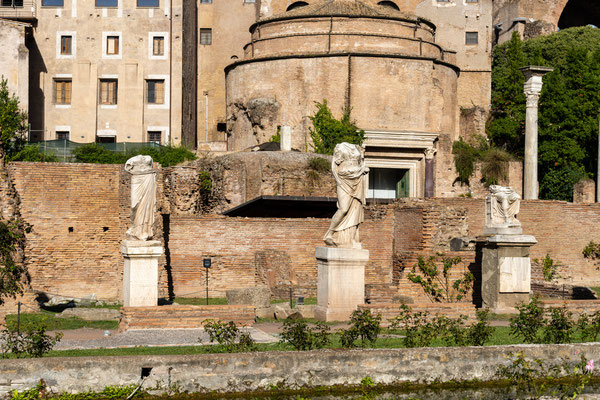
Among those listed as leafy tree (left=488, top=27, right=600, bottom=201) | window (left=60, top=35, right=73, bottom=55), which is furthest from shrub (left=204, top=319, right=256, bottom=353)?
window (left=60, top=35, right=73, bottom=55)

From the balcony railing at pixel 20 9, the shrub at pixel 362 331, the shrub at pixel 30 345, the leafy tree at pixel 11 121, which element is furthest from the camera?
the balcony railing at pixel 20 9

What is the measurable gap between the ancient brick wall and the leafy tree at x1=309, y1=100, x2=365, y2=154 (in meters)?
12.5

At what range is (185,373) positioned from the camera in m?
12.5

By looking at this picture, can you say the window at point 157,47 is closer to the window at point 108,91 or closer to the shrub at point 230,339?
the window at point 108,91

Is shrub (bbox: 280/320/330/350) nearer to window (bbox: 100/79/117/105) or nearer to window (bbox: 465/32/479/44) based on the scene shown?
window (bbox: 100/79/117/105)

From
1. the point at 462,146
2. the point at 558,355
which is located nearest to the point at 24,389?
the point at 558,355

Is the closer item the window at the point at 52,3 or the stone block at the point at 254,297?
the stone block at the point at 254,297

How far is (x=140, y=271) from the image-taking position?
18328 mm

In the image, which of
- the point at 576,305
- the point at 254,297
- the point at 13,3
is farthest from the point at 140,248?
the point at 13,3

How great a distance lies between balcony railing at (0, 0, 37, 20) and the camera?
44125 millimetres

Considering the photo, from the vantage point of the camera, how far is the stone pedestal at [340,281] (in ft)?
57.0

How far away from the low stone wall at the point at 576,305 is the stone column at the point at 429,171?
872 inches

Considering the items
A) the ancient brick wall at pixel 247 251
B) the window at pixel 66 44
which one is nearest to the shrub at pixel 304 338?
the ancient brick wall at pixel 247 251

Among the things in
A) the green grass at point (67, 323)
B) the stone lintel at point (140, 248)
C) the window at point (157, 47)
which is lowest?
the green grass at point (67, 323)
